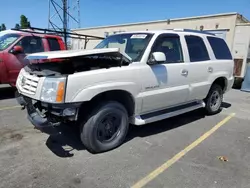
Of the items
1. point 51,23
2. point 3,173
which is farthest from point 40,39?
point 51,23

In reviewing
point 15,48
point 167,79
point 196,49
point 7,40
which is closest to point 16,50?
point 15,48

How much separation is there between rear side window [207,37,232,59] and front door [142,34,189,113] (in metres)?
1.39

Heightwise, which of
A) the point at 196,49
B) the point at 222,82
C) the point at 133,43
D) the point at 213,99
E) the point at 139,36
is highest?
the point at 139,36

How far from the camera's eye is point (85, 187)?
9.36 feet

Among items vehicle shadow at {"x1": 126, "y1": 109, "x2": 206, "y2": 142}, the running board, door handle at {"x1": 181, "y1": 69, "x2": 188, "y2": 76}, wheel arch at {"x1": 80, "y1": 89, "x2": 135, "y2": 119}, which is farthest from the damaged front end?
vehicle shadow at {"x1": 126, "y1": 109, "x2": 206, "y2": 142}

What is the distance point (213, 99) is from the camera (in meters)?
6.00

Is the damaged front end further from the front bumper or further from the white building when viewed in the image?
the white building

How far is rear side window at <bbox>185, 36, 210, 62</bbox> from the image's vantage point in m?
4.95

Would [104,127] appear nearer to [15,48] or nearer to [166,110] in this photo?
[166,110]

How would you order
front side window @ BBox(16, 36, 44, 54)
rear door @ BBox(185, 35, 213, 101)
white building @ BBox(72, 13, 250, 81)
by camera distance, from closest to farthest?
1. rear door @ BBox(185, 35, 213, 101)
2. front side window @ BBox(16, 36, 44, 54)
3. white building @ BBox(72, 13, 250, 81)

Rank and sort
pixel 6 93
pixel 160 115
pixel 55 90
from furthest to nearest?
pixel 6 93, pixel 160 115, pixel 55 90

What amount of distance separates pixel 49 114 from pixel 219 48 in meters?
4.55

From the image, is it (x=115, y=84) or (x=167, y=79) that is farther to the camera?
(x=167, y=79)

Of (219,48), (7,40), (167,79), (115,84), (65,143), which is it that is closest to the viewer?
(115,84)
